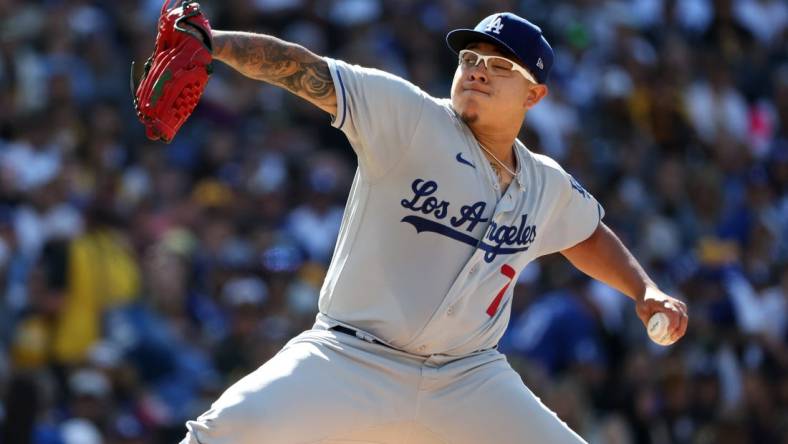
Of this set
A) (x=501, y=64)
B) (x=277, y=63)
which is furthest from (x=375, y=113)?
(x=501, y=64)

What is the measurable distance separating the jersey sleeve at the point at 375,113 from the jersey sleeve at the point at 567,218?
0.84 metres

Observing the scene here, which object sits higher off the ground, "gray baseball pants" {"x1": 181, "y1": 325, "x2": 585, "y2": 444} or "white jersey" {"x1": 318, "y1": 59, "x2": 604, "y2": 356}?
"white jersey" {"x1": 318, "y1": 59, "x2": 604, "y2": 356}

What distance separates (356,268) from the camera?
502 cm

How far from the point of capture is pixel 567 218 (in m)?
5.62

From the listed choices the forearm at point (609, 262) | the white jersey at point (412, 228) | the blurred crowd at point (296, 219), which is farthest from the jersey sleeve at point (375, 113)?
the blurred crowd at point (296, 219)

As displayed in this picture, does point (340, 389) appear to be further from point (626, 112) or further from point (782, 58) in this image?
point (782, 58)

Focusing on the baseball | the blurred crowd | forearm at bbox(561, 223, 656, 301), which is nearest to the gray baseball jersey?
the baseball

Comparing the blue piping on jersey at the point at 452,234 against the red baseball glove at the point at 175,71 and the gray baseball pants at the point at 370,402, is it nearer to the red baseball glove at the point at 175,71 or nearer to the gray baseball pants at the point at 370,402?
the gray baseball pants at the point at 370,402

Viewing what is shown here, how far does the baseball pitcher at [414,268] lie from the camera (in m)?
4.78

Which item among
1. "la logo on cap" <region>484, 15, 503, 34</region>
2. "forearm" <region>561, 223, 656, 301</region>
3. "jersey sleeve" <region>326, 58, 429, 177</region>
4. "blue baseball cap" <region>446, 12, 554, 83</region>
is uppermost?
"la logo on cap" <region>484, 15, 503, 34</region>

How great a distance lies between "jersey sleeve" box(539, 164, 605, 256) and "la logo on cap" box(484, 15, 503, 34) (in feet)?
2.21

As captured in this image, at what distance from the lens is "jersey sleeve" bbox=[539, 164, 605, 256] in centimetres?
558

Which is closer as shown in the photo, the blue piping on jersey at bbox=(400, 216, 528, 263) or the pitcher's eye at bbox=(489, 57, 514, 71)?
the blue piping on jersey at bbox=(400, 216, 528, 263)

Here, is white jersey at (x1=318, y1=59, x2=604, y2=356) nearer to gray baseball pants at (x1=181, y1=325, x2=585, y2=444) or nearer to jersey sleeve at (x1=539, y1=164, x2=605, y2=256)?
gray baseball pants at (x1=181, y1=325, x2=585, y2=444)
